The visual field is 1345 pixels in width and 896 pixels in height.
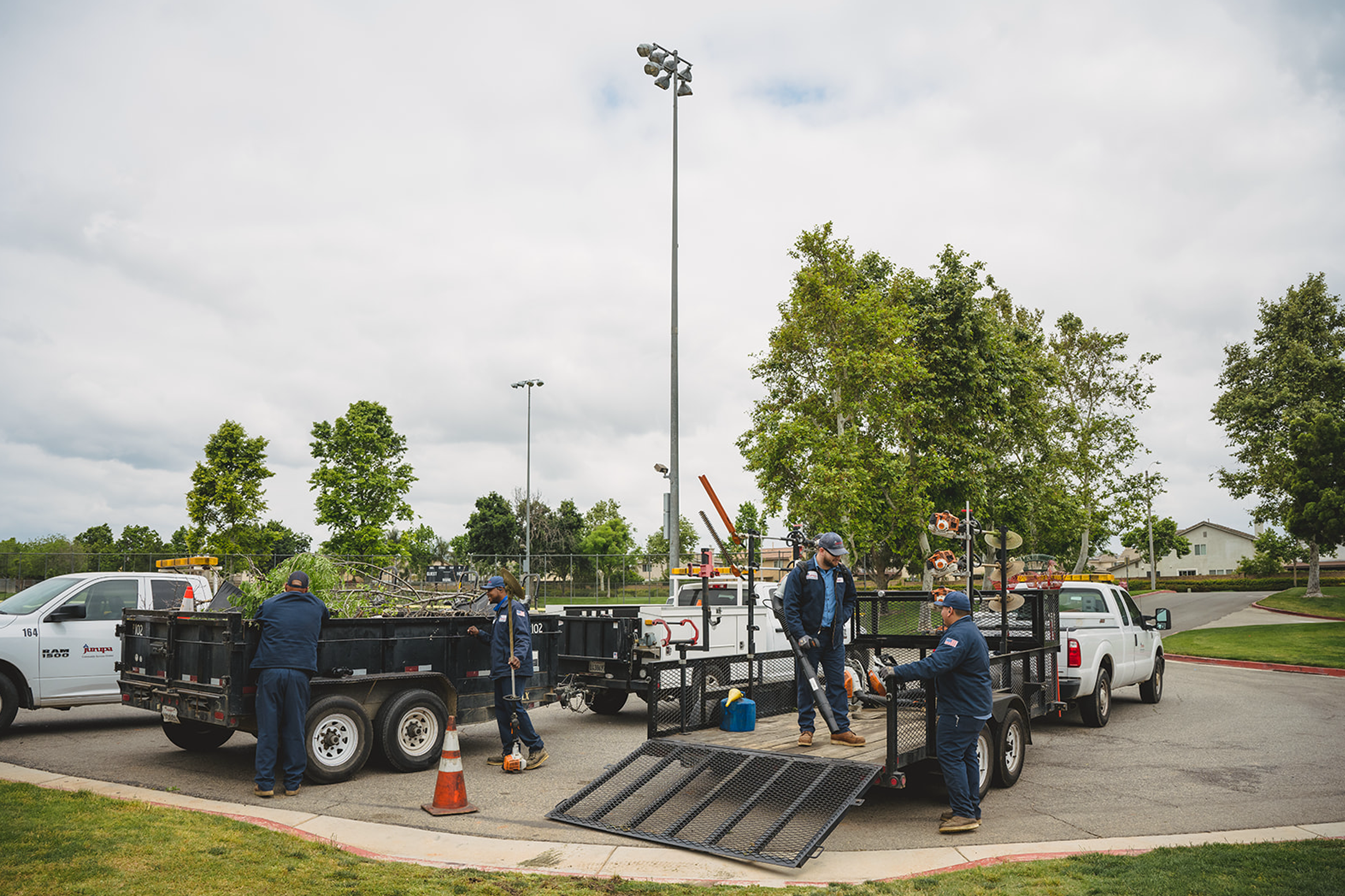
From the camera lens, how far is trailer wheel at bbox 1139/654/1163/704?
1525cm

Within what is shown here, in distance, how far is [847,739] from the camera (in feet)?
26.4

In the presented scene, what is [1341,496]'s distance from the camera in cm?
2794

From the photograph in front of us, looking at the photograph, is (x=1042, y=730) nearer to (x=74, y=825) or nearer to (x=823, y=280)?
(x=74, y=825)

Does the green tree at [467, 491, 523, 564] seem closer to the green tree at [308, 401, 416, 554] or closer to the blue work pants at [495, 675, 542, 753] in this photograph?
the green tree at [308, 401, 416, 554]

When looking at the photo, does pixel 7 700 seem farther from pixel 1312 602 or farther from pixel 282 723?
pixel 1312 602

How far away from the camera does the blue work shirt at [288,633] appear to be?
325 inches

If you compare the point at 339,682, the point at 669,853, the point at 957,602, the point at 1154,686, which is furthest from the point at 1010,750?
the point at 1154,686

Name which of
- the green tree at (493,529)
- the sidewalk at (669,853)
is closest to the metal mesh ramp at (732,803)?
the sidewalk at (669,853)

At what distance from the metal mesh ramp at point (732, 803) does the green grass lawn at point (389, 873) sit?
35 cm

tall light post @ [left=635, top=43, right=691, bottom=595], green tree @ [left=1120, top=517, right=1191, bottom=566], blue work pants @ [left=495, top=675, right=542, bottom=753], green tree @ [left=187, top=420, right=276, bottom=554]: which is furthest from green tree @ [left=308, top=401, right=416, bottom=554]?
green tree @ [left=1120, top=517, right=1191, bottom=566]

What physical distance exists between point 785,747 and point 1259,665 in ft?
63.3

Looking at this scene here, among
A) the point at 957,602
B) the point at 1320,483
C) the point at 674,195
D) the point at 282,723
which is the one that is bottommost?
the point at 282,723

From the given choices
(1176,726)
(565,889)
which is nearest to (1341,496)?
(1176,726)

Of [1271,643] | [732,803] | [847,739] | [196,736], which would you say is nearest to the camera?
[732,803]
